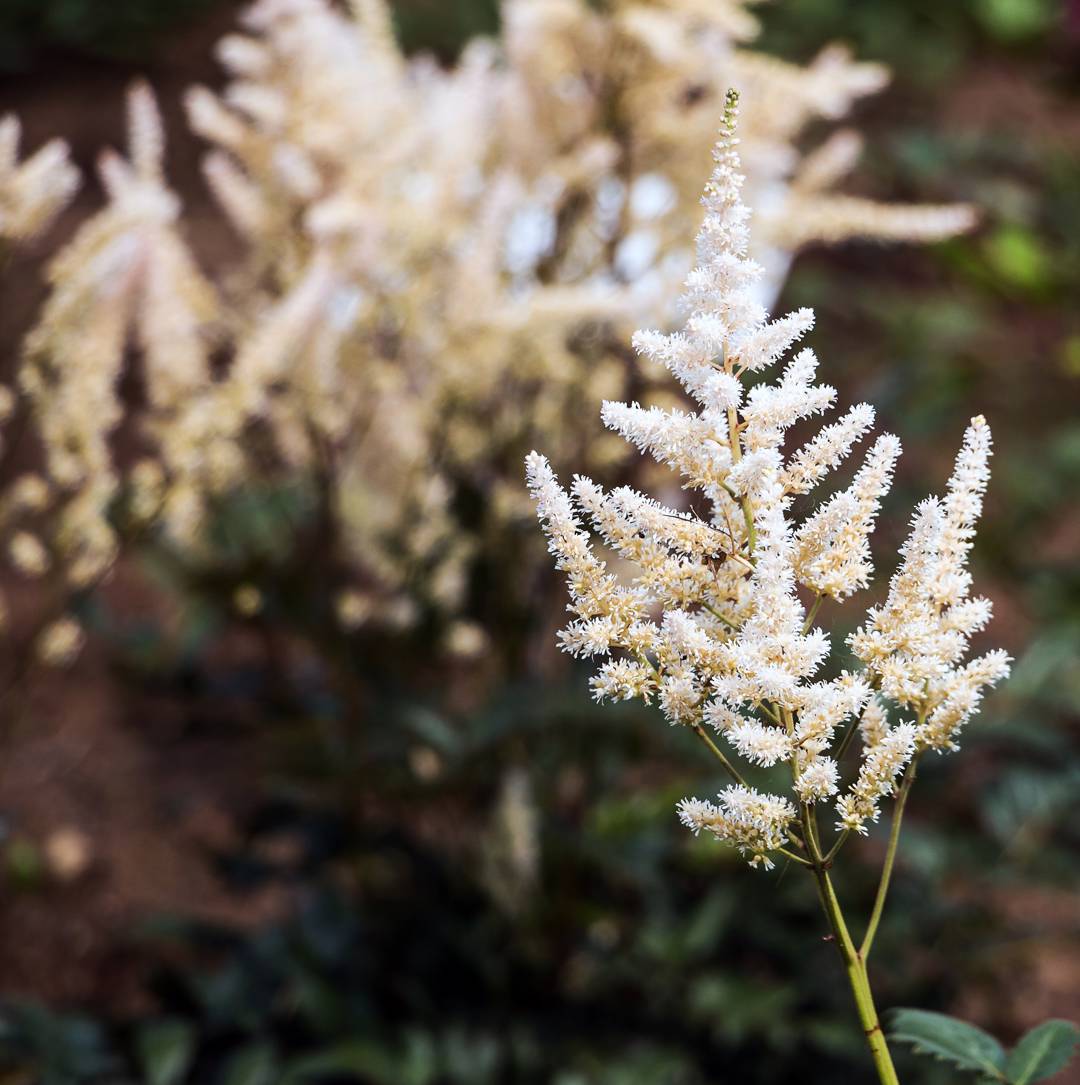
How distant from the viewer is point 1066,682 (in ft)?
7.57

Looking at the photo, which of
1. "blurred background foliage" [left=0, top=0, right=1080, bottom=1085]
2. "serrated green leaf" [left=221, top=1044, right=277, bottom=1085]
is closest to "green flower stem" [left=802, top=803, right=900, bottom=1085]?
"blurred background foliage" [left=0, top=0, right=1080, bottom=1085]

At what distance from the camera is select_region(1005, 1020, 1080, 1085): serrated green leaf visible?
1.84ft

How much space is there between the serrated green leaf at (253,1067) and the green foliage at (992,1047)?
39.1 inches

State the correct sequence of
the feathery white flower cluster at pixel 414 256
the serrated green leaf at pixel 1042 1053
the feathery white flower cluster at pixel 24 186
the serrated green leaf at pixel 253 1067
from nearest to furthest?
the serrated green leaf at pixel 1042 1053
the feathery white flower cluster at pixel 24 186
the feathery white flower cluster at pixel 414 256
the serrated green leaf at pixel 253 1067

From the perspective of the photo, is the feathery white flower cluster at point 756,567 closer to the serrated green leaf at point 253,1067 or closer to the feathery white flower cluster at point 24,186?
the feathery white flower cluster at point 24,186

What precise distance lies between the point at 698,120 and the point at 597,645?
110cm

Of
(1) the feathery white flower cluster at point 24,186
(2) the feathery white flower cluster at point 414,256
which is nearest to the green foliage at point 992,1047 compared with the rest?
(2) the feathery white flower cluster at point 414,256

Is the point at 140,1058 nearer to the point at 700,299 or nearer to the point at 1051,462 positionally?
the point at 700,299

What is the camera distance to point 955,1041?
59 cm

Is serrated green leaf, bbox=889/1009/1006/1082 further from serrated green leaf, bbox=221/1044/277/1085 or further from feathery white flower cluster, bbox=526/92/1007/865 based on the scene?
serrated green leaf, bbox=221/1044/277/1085

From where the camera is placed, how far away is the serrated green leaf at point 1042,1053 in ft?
1.84

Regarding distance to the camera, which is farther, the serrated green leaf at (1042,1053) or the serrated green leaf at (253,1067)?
the serrated green leaf at (253,1067)

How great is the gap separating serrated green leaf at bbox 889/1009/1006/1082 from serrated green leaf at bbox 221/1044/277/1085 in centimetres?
100

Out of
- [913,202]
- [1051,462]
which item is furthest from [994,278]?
[1051,462]
